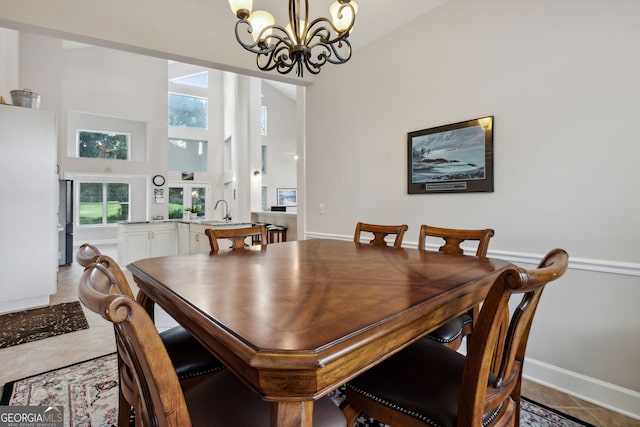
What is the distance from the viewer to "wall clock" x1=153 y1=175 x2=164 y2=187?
850cm

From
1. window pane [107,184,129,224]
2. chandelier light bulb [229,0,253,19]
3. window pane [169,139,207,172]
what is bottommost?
window pane [107,184,129,224]

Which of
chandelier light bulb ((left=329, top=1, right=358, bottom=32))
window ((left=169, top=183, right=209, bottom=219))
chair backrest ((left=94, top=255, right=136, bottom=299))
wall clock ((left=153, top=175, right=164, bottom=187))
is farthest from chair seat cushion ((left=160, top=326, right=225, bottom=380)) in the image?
window ((left=169, top=183, right=209, bottom=219))

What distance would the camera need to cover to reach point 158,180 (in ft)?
28.0

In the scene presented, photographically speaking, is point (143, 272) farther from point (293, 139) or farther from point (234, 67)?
point (293, 139)

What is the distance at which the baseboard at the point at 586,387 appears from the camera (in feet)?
5.54

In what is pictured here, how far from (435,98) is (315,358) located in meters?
Result: 2.57

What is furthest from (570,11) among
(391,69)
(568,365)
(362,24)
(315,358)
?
(315,358)

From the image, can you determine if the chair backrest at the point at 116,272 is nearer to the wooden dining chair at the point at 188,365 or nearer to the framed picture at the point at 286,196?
the wooden dining chair at the point at 188,365

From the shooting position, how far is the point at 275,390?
570mm

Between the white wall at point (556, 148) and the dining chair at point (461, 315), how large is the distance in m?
0.55

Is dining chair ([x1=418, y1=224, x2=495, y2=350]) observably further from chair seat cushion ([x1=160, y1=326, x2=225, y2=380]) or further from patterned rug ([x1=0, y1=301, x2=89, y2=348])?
patterned rug ([x1=0, y1=301, x2=89, y2=348])

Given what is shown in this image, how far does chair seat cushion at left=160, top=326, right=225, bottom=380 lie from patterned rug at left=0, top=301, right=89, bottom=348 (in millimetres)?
2209


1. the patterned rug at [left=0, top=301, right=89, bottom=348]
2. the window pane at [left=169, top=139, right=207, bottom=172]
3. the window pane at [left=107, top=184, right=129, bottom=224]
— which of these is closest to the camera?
the patterned rug at [left=0, top=301, right=89, bottom=348]

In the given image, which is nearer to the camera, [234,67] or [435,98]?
[435,98]
